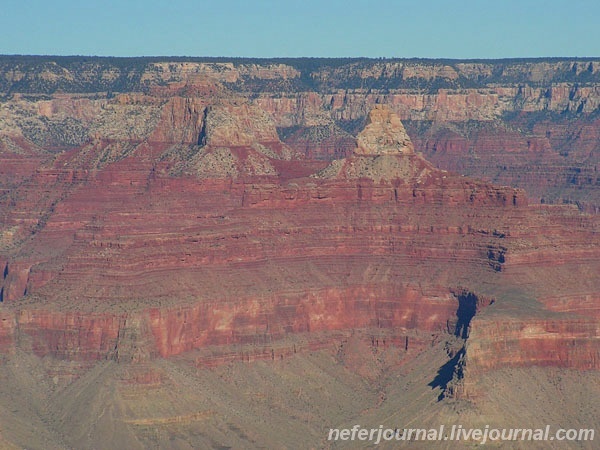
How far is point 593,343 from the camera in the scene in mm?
135250

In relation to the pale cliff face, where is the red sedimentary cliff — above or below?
below

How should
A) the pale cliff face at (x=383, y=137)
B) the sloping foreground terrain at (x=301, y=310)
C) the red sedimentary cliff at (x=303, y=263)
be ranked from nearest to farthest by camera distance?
the sloping foreground terrain at (x=301, y=310)
the red sedimentary cliff at (x=303, y=263)
the pale cliff face at (x=383, y=137)

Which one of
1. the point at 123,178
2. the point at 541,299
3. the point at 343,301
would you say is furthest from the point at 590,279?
the point at 123,178

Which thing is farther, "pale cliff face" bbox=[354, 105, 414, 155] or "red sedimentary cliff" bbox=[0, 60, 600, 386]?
"pale cliff face" bbox=[354, 105, 414, 155]

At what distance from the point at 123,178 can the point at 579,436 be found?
62.6 meters

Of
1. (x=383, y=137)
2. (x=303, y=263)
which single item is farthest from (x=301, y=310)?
(x=383, y=137)

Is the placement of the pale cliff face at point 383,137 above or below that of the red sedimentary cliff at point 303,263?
above

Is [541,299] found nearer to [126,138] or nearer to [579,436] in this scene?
[579,436]

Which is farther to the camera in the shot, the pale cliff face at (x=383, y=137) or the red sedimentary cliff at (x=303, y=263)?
the pale cliff face at (x=383, y=137)

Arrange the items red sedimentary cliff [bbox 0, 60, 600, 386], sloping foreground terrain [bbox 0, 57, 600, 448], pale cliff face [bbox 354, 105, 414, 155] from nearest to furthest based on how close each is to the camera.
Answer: sloping foreground terrain [bbox 0, 57, 600, 448]
red sedimentary cliff [bbox 0, 60, 600, 386]
pale cliff face [bbox 354, 105, 414, 155]

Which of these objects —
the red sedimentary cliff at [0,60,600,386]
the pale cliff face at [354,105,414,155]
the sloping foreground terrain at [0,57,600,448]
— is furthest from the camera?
the pale cliff face at [354,105,414,155]

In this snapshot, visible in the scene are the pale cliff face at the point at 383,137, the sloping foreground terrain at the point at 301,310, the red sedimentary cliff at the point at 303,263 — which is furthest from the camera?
the pale cliff face at the point at 383,137

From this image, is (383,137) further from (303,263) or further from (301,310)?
(301,310)

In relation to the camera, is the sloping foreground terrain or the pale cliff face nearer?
the sloping foreground terrain
